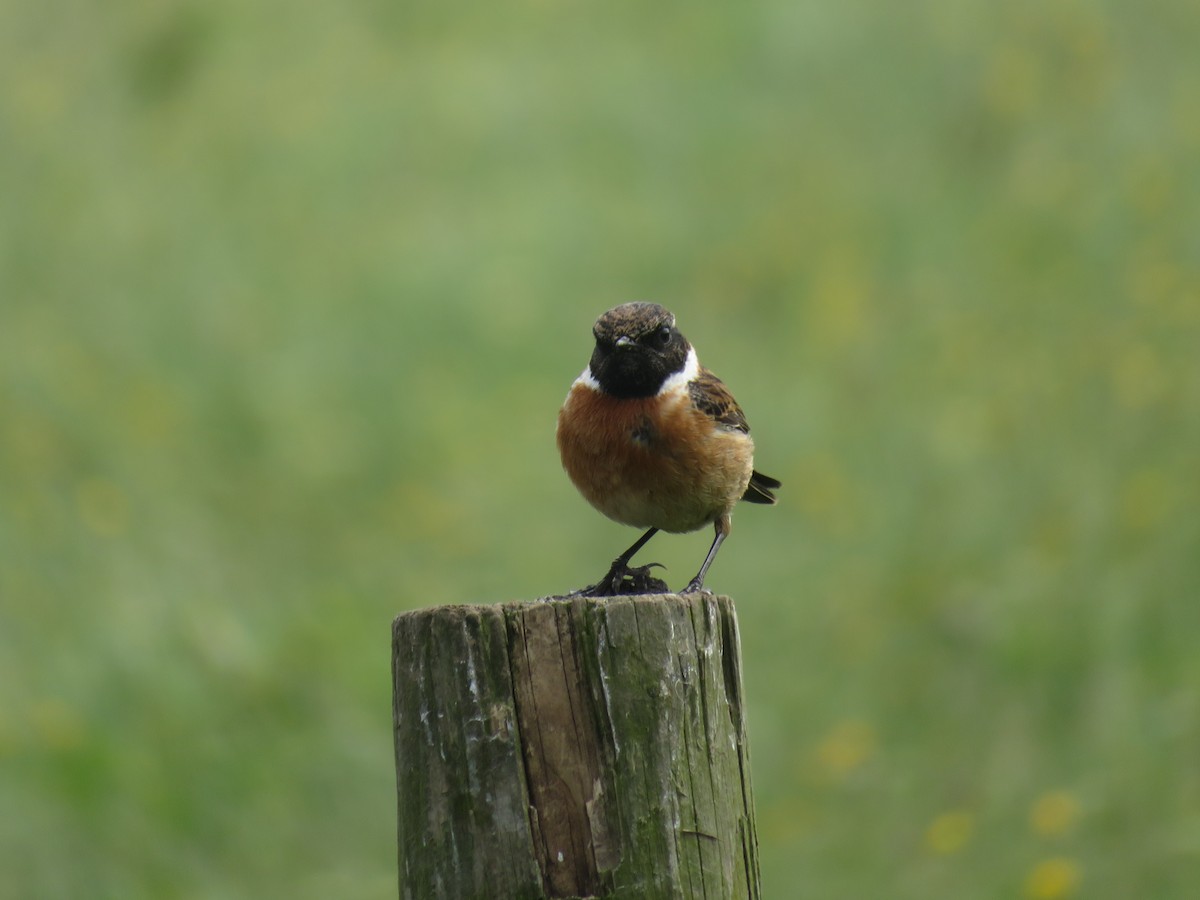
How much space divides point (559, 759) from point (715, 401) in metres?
2.82

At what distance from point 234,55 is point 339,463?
571 centimetres

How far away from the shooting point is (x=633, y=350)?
19.3 ft

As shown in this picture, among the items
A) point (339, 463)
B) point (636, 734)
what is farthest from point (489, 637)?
point (339, 463)

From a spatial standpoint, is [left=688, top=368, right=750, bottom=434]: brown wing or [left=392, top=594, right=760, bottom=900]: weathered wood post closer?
[left=392, top=594, right=760, bottom=900]: weathered wood post

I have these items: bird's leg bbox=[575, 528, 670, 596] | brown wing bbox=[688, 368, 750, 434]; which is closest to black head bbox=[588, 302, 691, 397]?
brown wing bbox=[688, 368, 750, 434]

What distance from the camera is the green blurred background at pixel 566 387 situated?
8461mm

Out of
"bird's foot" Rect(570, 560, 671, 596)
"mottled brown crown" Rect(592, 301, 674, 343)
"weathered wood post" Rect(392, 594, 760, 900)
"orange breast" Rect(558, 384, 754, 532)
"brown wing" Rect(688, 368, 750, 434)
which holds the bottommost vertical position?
"weathered wood post" Rect(392, 594, 760, 900)

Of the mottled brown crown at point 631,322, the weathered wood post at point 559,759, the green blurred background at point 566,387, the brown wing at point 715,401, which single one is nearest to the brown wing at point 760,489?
the brown wing at point 715,401

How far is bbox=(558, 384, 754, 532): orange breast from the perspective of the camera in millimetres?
5867

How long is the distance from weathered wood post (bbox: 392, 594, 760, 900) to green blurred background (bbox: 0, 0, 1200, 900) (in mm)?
4287

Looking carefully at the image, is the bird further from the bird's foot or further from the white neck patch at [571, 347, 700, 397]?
the bird's foot

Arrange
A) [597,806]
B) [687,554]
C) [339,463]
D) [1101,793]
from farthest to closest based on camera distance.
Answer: [339,463]
[687,554]
[1101,793]
[597,806]

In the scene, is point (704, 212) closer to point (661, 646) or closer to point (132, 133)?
point (132, 133)

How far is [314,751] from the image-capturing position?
8.98m
